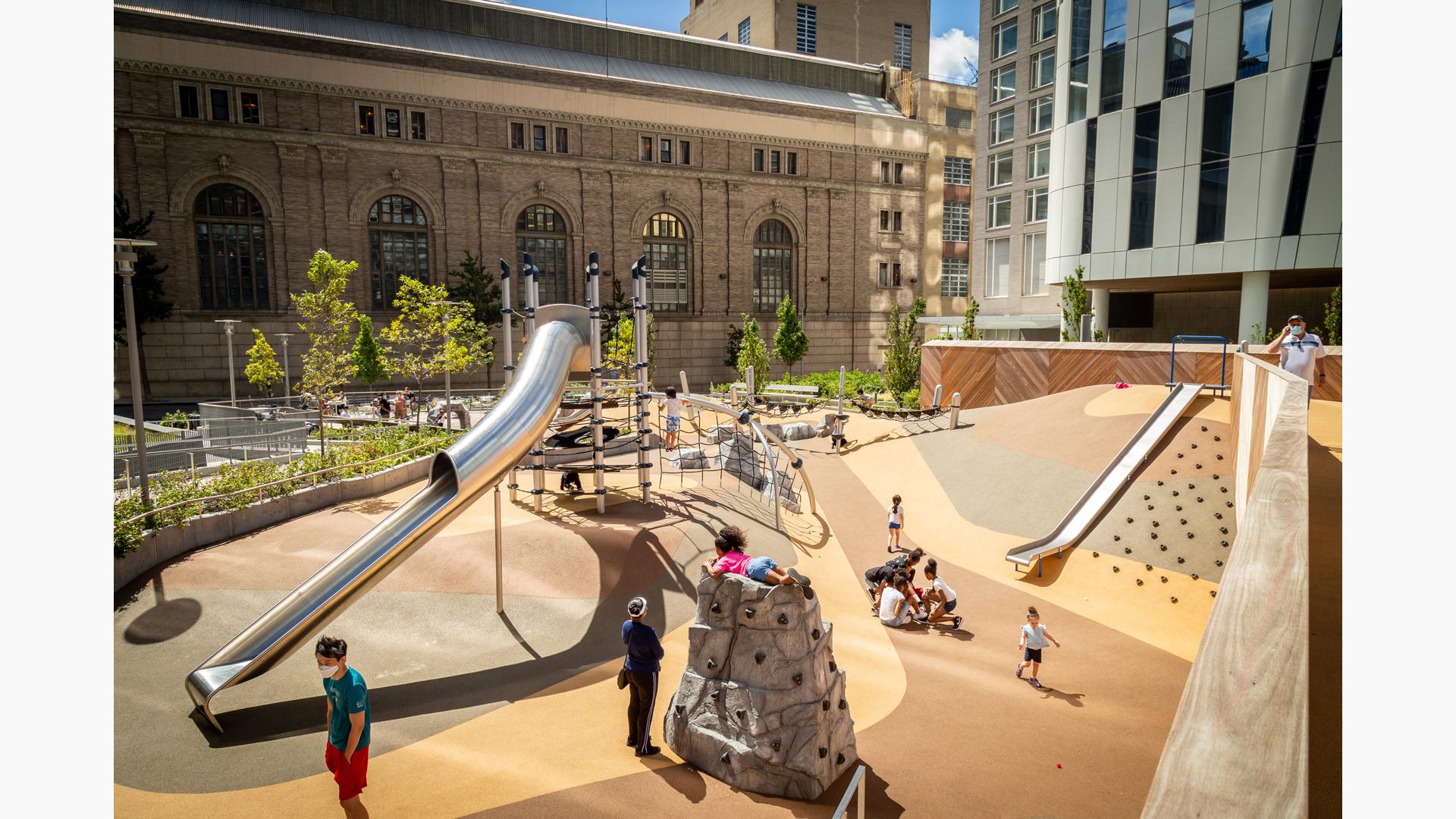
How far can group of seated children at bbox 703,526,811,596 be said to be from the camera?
7.18 m

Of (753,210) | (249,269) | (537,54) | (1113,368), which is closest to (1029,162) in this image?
(753,210)

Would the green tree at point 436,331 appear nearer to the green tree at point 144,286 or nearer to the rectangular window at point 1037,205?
the green tree at point 144,286

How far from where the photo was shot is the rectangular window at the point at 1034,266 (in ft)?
144

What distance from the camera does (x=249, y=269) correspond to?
40.2 metres

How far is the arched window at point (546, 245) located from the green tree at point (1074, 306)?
2842cm

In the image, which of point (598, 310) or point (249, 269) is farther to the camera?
point (249, 269)

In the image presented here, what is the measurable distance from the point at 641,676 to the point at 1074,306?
1059 inches

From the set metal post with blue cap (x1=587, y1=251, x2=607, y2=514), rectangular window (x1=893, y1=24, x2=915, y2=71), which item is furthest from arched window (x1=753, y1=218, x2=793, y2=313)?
metal post with blue cap (x1=587, y1=251, x2=607, y2=514)

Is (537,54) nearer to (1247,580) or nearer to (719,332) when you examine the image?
(719,332)

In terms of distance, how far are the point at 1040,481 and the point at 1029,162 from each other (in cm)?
3272

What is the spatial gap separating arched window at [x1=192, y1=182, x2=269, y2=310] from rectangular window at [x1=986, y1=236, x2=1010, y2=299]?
41.1 meters

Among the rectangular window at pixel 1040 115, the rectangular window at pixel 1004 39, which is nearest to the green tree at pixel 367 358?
the rectangular window at pixel 1040 115

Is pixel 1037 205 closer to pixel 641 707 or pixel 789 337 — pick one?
pixel 789 337

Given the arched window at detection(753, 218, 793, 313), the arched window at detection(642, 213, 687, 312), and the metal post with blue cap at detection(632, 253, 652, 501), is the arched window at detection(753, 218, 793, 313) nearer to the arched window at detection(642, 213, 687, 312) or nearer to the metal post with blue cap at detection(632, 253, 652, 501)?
the arched window at detection(642, 213, 687, 312)
